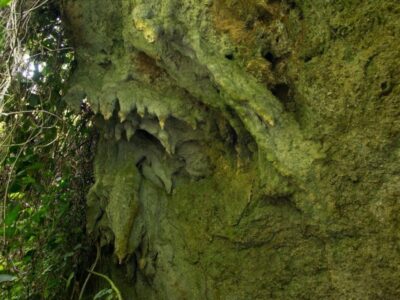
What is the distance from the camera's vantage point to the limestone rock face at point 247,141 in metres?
1.63

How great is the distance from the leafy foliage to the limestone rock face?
0.79 feet

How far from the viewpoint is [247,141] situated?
1.99 metres

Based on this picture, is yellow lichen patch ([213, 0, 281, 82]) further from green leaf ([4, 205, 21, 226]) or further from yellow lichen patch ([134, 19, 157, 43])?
green leaf ([4, 205, 21, 226])

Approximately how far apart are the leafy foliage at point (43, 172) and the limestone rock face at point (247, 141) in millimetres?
239

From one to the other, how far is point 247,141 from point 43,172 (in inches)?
51.6

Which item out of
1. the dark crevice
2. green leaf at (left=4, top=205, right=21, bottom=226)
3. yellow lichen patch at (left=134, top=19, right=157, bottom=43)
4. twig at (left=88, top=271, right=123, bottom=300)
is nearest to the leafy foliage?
green leaf at (left=4, top=205, right=21, bottom=226)

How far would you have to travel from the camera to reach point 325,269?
1811 mm

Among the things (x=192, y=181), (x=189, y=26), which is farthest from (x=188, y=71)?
(x=192, y=181)

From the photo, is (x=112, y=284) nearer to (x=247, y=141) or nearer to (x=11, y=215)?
(x=11, y=215)

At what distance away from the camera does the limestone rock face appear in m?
1.63

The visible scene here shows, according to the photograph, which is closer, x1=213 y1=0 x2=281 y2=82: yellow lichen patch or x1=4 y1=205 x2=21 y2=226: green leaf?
x1=213 y1=0 x2=281 y2=82: yellow lichen patch

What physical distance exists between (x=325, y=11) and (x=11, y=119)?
5.50 feet

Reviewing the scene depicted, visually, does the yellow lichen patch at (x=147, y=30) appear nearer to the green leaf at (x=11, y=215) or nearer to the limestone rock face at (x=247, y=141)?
the limestone rock face at (x=247, y=141)

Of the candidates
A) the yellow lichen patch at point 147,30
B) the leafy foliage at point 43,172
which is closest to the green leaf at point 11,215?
the leafy foliage at point 43,172
